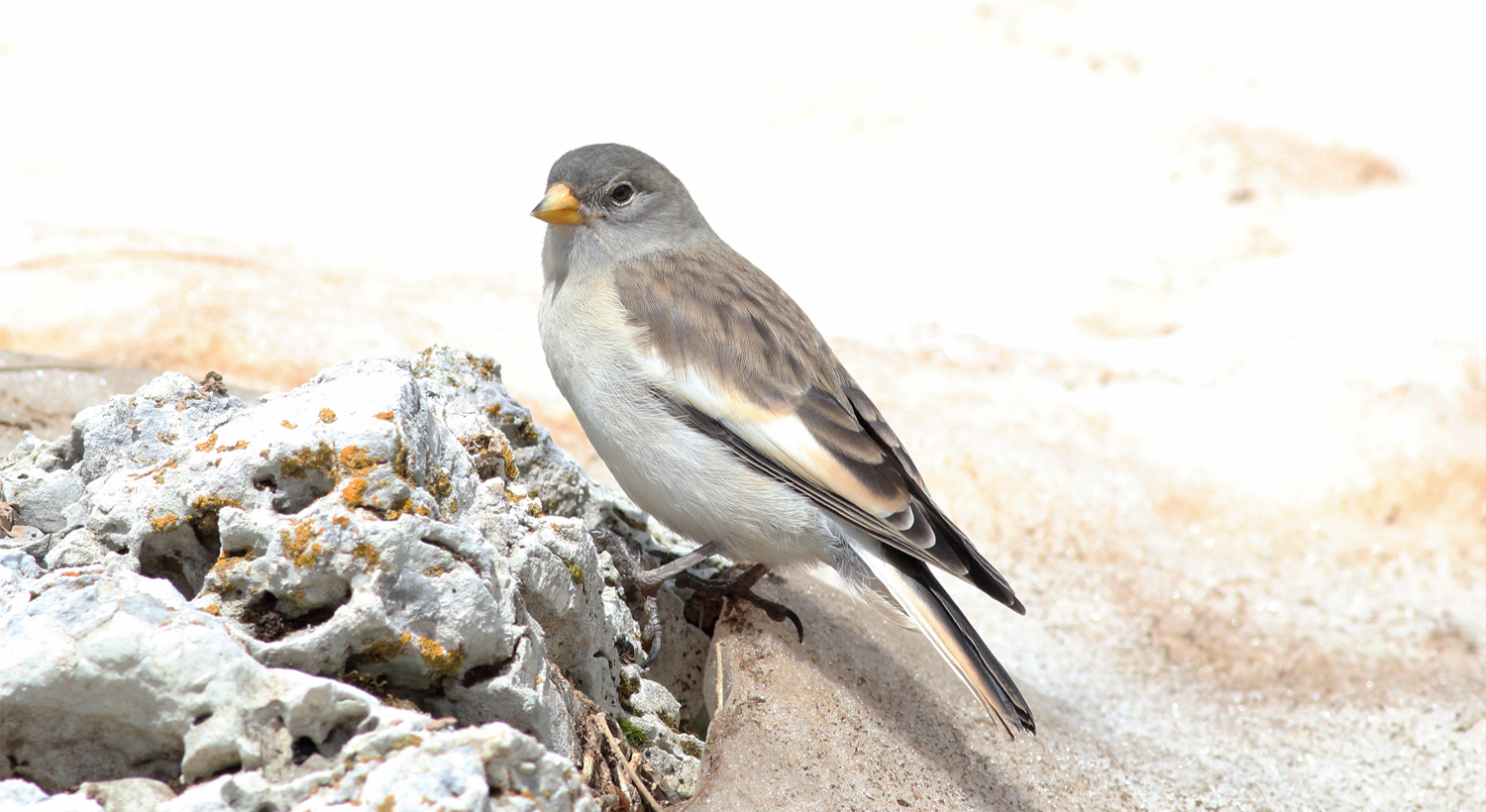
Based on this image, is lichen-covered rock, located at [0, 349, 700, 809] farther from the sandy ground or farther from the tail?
the sandy ground

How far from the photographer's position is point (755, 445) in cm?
353

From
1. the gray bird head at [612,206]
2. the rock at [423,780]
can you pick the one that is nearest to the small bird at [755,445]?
the gray bird head at [612,206]

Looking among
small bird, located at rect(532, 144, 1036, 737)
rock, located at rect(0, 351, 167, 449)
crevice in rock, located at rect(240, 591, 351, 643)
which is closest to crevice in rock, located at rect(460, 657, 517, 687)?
crevice in rock, located at rect(240, 591, 351, 643)

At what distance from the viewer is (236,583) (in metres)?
2.33

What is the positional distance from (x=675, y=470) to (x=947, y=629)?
0.92 metres

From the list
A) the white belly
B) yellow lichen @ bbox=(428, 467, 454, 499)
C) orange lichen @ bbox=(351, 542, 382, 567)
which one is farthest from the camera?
the white belly

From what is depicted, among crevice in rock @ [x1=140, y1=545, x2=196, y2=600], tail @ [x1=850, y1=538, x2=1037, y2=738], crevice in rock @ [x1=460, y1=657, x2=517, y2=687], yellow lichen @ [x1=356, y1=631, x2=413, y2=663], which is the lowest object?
tail @ [x1=850, y1=538, x2=1037, y2=738]

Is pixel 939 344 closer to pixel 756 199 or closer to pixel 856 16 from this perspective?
pixel 756 199

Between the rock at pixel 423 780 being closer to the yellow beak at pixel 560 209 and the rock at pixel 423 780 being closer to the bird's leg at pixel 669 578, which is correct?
the bird's leg at pixel 669 578

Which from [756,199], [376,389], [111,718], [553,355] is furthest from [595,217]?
[756,199]

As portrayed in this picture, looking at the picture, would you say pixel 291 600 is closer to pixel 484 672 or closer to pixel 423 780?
pixel 484 672

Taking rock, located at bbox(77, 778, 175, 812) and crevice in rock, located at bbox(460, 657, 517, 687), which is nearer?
rock, located at bbox(77, 778, 175, 812)

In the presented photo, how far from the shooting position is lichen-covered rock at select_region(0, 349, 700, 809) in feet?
6.75

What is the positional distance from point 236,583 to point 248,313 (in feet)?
12.0
